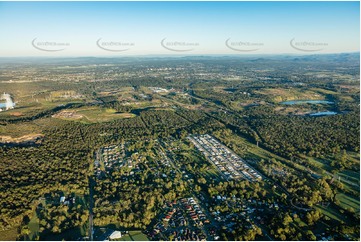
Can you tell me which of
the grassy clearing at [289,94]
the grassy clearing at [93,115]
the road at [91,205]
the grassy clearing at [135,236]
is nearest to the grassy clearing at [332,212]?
the grassy clearing at [135,236]

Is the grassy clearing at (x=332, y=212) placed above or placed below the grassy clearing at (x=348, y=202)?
above

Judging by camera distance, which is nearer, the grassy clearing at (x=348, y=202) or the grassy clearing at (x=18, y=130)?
the grassy clearing at (x=348, y=202)

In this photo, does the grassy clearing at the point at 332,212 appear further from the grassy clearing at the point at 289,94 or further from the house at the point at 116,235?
the grassy clearing at the point at 289,94

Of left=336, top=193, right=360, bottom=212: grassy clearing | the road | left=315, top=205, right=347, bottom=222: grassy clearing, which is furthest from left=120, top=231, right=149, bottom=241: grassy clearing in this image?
left=336, top=193, right=360, bottom=212: grassy clearing

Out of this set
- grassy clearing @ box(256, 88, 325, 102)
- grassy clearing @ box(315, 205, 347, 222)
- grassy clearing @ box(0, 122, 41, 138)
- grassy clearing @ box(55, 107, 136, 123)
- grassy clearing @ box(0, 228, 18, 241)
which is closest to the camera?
grassy clearing @ box(0, 228, 18, 241)

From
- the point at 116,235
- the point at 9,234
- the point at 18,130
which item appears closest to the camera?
the point at 116,235

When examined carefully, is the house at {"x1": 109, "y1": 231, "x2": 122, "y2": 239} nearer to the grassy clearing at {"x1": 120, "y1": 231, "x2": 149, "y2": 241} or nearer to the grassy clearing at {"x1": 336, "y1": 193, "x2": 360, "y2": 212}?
the grassy clearing at {"x1": 120, "y1": 231, "x2": 149, "y2": 241}

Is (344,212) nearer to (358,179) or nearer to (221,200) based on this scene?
(358,179)

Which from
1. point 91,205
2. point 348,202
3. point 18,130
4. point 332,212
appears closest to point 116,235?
point 91,205

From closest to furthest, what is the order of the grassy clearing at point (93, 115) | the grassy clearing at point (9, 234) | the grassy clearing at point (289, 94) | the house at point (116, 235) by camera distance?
the house at point (116, 235) < the grassy clearing at point (9, 234) < the grassy clearing at point (93, 115) < the grassy clearing at point (289, 94)

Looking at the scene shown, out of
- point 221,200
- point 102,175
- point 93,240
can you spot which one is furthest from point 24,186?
point 221,200

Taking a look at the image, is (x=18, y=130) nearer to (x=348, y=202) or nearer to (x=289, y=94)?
(x=348, y=202)
